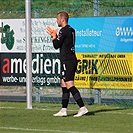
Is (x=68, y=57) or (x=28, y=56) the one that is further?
(x=28, y=56)

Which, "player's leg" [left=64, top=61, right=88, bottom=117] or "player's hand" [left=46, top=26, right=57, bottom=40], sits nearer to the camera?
"player's hand" [left=46, top=26, right=57, bottom=40]

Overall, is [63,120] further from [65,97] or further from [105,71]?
[105,71]

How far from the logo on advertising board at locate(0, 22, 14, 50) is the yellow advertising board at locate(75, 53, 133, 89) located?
206 centimetres

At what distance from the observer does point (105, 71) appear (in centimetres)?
1741

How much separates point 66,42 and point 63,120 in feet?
5.26

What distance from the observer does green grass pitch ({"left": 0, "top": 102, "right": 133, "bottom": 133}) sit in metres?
12.1

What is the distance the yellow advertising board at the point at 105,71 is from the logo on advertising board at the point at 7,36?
206 cm

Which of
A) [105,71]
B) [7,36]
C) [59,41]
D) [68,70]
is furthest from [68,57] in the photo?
[7,36]

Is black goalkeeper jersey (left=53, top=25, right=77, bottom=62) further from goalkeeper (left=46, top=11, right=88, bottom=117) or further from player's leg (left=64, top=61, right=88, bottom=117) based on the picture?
player's leg (left=64, top=61, right=88, bottom=117)

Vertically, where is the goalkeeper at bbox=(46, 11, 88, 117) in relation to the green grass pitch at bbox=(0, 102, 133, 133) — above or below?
above

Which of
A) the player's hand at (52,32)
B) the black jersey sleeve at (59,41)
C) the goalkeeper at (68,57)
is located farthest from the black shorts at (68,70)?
the player's hand at (52,32)

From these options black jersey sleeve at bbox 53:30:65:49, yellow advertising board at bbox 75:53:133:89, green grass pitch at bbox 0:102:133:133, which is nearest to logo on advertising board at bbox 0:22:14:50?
yellow advertising board at bbox 75:53:133:89

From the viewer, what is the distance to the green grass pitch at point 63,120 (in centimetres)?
1208

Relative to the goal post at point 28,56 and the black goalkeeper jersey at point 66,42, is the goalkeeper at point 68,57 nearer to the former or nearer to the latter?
the black goalkeeper jersey at point 66,42
